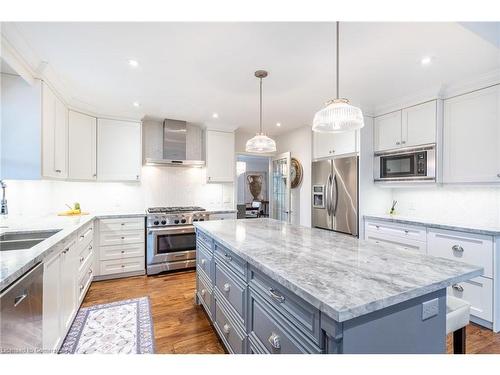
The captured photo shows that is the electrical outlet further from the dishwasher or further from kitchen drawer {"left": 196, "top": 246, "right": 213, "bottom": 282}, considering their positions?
the dishwasher

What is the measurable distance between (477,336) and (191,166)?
13.8ft

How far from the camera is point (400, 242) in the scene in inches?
113

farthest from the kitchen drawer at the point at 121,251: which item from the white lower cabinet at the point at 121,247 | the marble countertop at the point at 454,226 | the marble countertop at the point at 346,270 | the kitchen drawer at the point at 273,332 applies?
the marble countertop at the point at 454,226

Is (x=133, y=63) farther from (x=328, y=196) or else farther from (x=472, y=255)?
(x=472, y=255)

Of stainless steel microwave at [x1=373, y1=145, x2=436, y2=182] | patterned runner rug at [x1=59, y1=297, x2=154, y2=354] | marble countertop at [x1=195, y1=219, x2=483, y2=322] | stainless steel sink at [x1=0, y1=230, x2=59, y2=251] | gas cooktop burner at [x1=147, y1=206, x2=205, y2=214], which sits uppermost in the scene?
stainless steel microwave at [x1=373, y1=145, x2=436, y2=182]

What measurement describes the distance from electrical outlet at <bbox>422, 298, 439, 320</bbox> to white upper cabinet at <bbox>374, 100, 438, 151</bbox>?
2.40 m

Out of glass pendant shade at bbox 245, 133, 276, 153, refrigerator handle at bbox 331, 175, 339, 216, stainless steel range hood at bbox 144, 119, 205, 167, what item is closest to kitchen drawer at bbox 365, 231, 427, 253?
refrigerator handle at bbox 331, 175, 339, 216

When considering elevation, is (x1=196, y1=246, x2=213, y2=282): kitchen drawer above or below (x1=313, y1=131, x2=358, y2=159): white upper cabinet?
below

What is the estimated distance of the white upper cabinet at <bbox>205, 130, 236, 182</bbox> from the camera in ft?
14.3

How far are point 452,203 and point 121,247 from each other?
14.4ft

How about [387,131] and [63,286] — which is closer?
[63,286]

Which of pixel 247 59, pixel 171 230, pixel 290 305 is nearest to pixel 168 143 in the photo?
pixel 171 230

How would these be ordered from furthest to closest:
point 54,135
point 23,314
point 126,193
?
point 126,193 < point 54,135 < point 23,314
